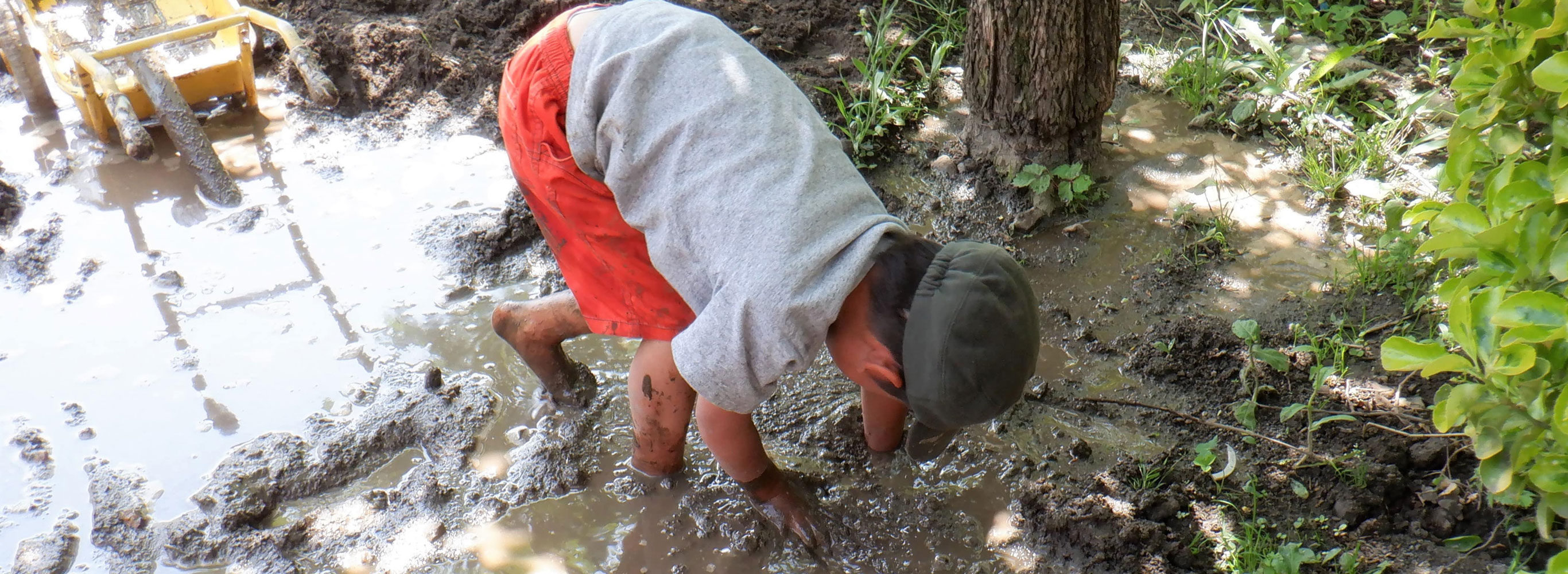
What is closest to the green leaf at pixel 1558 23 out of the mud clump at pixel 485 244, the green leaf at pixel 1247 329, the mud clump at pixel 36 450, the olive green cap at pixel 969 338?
the olive green cap at pixel 969 338

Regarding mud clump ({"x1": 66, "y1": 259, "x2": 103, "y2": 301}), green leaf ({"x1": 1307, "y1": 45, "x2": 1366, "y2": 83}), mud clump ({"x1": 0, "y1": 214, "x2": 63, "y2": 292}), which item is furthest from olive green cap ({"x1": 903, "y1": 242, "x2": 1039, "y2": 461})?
mud clump ({"x1": 0, "y1": 214, "x2": 63, "y2": 292})

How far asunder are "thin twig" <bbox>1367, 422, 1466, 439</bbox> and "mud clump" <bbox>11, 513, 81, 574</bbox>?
3294 mm

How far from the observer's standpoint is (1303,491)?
7.92ft

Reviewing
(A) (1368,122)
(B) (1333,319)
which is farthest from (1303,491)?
(A) (1368,122)

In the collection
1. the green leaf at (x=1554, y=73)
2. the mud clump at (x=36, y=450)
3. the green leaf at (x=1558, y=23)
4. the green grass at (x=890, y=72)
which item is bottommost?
the mud clump at (x=36, y=450)

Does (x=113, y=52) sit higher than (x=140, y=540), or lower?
higher

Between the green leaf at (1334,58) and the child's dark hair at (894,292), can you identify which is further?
the green leaf at (1334,58)

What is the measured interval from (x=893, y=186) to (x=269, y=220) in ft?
7.68

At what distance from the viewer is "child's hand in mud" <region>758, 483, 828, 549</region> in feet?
8.26

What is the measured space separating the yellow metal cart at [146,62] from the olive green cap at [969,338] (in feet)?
9.51

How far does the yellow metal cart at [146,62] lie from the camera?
12.6 ft

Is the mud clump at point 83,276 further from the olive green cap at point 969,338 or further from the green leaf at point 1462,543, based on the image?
the green leaf at point 1462,543

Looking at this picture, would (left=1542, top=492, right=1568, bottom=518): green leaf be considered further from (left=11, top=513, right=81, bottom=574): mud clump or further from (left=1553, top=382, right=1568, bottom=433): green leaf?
(left=11, top=513, right=81, bottom=574): mud clump

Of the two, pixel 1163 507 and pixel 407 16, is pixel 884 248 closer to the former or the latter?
pixel 1163 507
